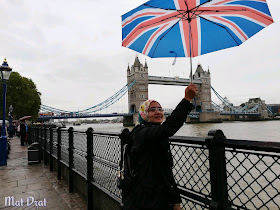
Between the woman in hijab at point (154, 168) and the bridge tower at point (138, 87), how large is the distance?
188 feet

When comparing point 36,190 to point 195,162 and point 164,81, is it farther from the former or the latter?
point 164,81

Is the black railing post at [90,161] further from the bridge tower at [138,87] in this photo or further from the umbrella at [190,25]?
the bridge tower at [138,87]

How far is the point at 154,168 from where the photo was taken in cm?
134

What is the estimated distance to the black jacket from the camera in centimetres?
128

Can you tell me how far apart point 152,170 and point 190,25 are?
1.25m

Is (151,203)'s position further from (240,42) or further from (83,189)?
(83,189)

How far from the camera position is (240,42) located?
5.78ft

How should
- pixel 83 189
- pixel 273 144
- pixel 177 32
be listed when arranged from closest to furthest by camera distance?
pixel 273 144 → pixel 177 32 → pixel 83 189

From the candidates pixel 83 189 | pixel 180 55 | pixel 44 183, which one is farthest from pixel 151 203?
pixel 44 183

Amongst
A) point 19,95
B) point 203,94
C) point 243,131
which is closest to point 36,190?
point 243,131

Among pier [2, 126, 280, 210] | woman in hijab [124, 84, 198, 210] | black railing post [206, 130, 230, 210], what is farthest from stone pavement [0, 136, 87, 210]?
black railing post [206, 130, 230, 210]

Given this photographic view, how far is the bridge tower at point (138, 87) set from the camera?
5994 centimetres

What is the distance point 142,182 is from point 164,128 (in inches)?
14.1

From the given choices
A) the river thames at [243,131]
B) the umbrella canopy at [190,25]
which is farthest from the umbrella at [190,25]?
the river thames at [243,131]
